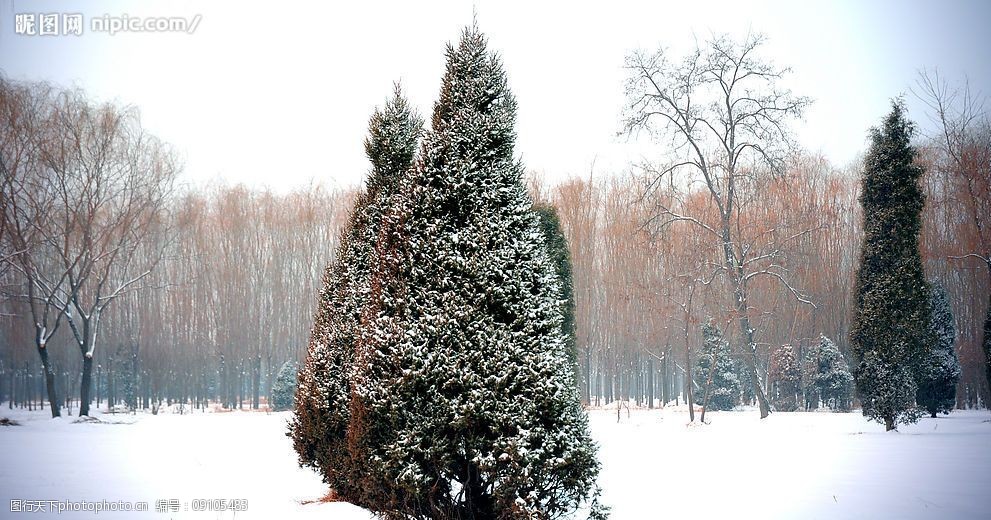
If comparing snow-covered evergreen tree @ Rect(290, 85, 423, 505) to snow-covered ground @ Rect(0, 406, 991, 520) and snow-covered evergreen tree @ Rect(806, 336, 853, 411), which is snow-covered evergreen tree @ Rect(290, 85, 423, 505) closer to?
snow-covered ground @ Rect(0, 406, 991, 520)

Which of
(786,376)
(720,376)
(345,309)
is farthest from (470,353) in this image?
(720,376)

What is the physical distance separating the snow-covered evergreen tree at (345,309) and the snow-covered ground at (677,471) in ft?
2.49

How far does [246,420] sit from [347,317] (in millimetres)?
18909

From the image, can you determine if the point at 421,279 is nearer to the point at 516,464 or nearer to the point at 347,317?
the point at 516,464

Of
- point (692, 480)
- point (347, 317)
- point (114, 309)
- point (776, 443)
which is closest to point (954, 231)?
point (776, 443)

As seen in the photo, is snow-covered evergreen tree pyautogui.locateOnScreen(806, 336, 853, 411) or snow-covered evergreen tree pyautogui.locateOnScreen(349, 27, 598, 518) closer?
snow-covered evergreen tree pyautogui.locateOnScreen(349, 27, 598, 518)

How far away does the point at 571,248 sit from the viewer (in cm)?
3491

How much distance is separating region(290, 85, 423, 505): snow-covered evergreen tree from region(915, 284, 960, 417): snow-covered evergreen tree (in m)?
17.2

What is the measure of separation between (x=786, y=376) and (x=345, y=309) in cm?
2314

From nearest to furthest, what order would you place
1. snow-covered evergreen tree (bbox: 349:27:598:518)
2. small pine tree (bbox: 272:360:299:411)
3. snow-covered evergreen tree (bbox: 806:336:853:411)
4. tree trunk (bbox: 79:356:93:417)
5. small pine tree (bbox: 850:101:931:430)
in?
snow-covered evergreen tree (bbox: 349:27:598:518) → small pine tree (bbox: 850:101:931:430) → tree trunk (bbox: 79:356:93:417) → snow-covered evergreen tree (bbox: 806:336:853:411) → small pine tree (bbox: 272:360:299:411)

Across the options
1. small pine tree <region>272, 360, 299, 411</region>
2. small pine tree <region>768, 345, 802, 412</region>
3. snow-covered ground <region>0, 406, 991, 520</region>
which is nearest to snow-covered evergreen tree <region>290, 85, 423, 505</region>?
snow-covered ground <region>0, 406, 991, 520</region>

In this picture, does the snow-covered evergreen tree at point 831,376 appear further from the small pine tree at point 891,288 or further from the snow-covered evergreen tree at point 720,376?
the small pine tree at point 891,288

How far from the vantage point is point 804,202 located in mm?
34344

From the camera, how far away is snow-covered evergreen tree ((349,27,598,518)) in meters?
6.46
